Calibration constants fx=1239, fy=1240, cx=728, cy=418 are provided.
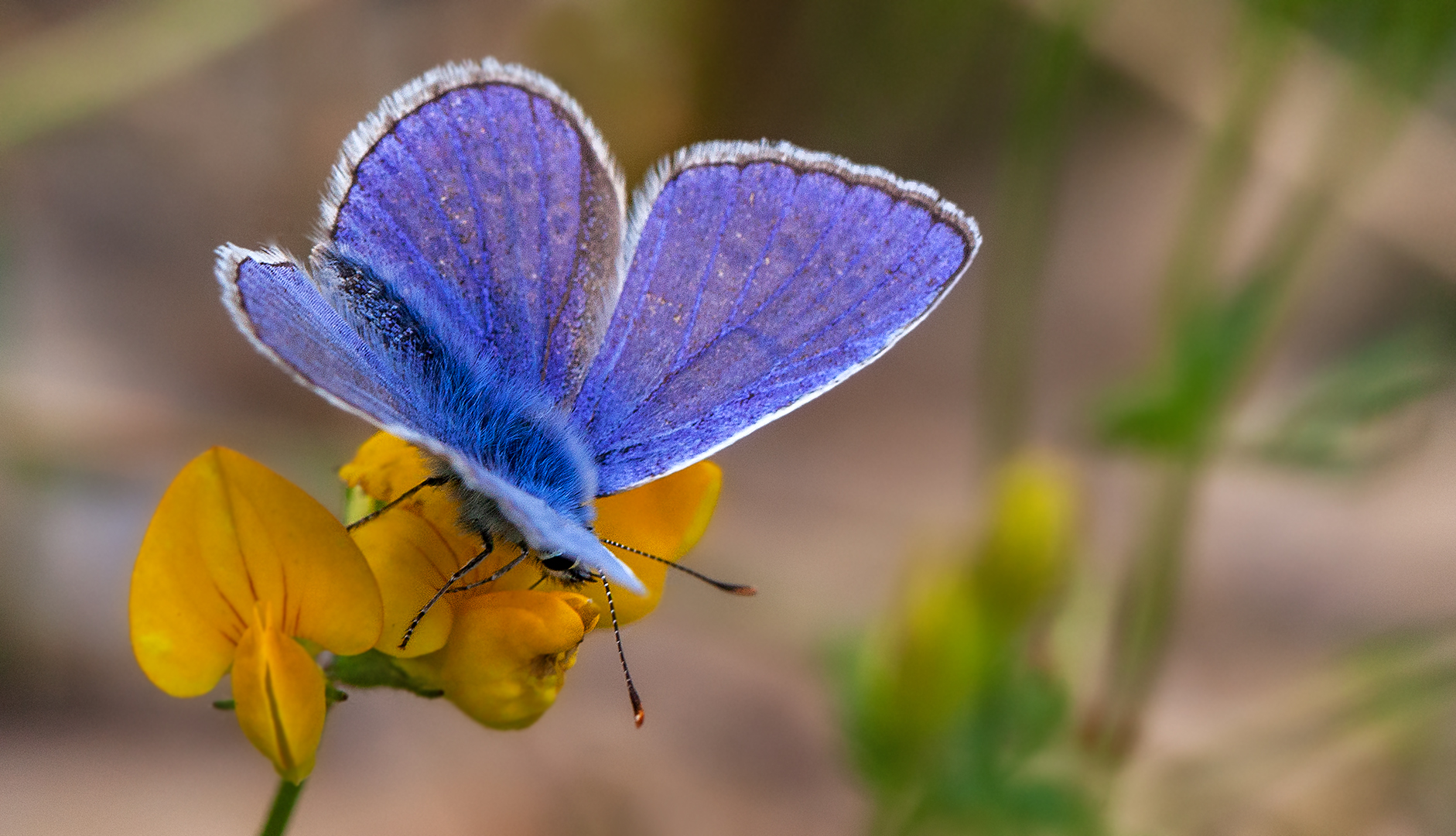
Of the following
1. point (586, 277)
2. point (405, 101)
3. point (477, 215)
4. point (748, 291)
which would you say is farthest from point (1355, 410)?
point (405, 101)

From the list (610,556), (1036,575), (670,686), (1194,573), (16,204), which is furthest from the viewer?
(1194,573)

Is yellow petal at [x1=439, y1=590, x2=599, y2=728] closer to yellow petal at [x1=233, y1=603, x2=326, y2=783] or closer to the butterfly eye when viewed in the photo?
the butterfly eye

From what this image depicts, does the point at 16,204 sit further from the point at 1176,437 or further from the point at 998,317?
the point at 1176,437

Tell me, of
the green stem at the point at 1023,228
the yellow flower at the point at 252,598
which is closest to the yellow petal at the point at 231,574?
the yellow flower at the point at 252,598

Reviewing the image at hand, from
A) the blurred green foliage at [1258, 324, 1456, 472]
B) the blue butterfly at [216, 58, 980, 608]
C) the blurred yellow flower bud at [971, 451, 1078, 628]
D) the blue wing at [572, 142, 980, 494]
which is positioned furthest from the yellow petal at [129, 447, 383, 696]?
the blurred green foliage at [1258, 324, 1456, 472]

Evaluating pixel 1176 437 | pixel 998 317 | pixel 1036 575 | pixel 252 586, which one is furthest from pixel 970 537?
pixel 252 586

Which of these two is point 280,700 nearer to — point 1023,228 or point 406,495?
point 406,495
